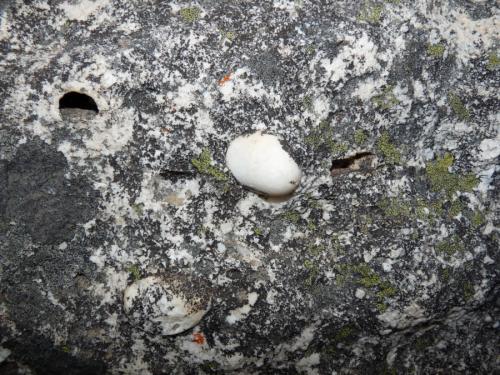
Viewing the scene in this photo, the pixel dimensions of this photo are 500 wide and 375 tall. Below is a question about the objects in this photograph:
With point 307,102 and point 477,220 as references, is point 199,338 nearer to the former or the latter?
point 307,102

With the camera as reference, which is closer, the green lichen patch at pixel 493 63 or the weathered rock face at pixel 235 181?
the weathered rock face at pixel 235 181

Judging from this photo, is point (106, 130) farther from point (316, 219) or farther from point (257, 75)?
point (316, 219)

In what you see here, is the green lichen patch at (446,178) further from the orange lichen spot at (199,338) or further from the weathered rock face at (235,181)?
the orange lichen spot at (199,338)

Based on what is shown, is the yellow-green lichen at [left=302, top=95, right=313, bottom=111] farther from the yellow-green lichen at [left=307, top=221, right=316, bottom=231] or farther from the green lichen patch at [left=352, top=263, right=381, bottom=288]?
the green lichen patch at [left=352, top=263, right=381, bottom=288]

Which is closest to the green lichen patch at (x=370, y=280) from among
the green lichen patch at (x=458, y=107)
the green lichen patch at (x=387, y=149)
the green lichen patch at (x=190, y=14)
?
the green lichen patch at (x=387, y=149)

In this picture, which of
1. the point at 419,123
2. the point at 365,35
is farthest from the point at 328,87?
the point at 419,123

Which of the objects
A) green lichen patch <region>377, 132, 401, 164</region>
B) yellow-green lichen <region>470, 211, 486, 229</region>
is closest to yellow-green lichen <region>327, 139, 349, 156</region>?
green lichen patch <region>377, 132, 401, 164</region>

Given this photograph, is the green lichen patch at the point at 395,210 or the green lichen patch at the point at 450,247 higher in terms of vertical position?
the green lichen patch at the point at 395,210
